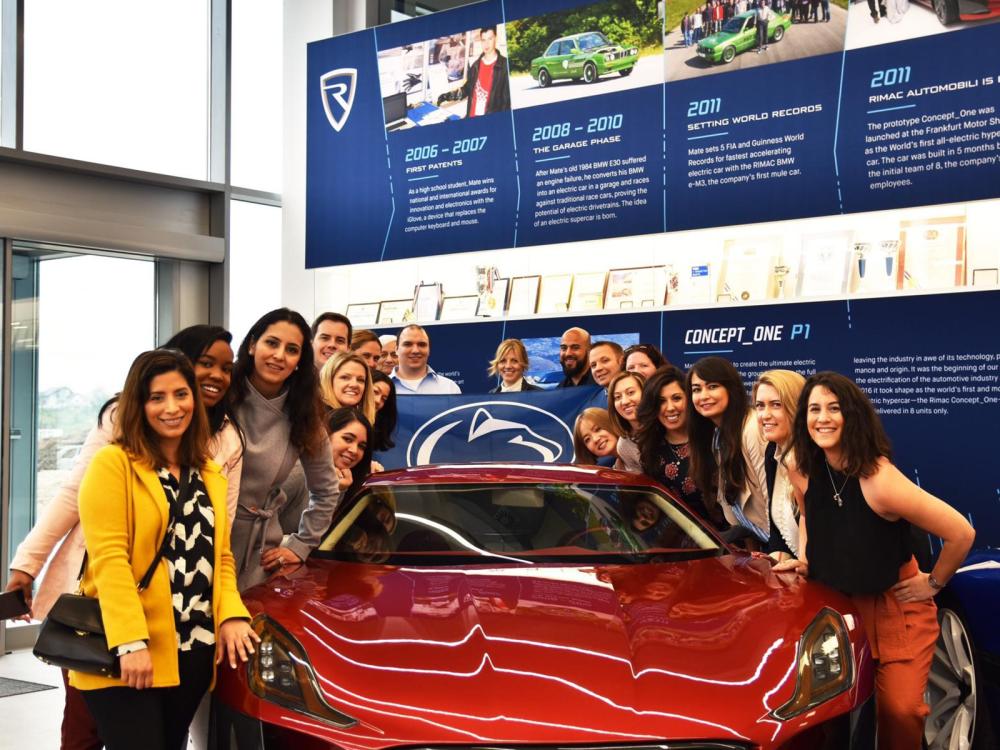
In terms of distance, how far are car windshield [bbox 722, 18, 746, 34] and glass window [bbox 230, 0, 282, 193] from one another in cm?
431

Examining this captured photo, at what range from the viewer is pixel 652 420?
4754 mm

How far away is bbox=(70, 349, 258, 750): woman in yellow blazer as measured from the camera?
2.54 m

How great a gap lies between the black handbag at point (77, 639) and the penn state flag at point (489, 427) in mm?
4168

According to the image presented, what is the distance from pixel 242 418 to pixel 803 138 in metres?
3.89

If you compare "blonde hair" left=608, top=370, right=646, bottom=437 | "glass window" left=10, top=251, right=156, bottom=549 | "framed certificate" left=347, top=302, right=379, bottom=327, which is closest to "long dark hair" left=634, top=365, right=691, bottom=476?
"blonde hair" left=608, top=370, right=646, bottom=437

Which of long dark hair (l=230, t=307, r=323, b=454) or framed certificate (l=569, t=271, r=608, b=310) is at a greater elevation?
framed certificate (l=569, t=271, r=608, b=310)

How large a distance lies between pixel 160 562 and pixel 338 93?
6229mm

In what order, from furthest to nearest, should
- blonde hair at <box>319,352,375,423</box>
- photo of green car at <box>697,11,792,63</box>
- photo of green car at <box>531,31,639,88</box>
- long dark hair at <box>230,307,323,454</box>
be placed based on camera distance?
photo of green car at <box>531,31,639,88</box> < photo of green car at <box>697,11,792,63</box> < blonde hair at <box>319,352,375,423</box> < long dark hair at <box>230,307,323,454</box>

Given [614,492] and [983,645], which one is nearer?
[983,645]

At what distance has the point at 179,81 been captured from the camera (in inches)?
345

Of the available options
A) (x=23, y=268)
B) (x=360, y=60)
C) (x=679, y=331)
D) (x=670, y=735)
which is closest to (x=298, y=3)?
(x=360, y=60)

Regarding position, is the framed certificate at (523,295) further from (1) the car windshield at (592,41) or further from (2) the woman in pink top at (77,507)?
(2) the woman in pink top at (77,507)

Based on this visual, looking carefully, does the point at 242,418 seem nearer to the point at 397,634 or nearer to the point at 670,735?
the point at 397,634

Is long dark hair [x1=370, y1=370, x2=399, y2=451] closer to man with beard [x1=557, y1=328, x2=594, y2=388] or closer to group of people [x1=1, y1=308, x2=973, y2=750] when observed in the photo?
group of people [x1=1, y1=308, x2=973, y2=750]
